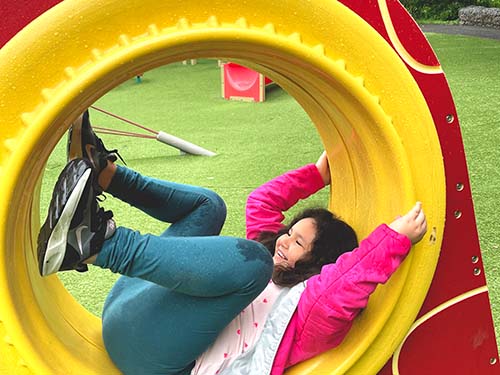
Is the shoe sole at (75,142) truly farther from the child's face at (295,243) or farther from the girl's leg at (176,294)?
the child's face at (295,243)

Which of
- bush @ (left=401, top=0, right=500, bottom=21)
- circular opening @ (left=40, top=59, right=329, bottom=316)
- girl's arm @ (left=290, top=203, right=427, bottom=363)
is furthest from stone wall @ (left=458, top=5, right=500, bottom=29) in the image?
girl's arm @ (left=290, top=203, right=427, bottom=363)

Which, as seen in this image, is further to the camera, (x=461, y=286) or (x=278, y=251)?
(x=278, y=251)

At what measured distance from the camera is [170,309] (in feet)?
4.28

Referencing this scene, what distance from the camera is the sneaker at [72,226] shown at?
118 cm

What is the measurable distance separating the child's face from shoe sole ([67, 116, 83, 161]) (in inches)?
19.6

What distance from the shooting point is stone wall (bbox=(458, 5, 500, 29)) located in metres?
9.27

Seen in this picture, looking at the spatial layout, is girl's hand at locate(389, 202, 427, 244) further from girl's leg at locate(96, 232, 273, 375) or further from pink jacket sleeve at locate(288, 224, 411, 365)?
girl's leg at locate(96, 232, 273, 375)

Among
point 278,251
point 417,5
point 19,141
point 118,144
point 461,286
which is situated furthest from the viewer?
point 417,5

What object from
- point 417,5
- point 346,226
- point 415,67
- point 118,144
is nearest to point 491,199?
point 346,226

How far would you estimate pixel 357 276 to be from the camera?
3.92 ft

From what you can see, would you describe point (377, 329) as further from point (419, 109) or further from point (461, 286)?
point (419, 109)

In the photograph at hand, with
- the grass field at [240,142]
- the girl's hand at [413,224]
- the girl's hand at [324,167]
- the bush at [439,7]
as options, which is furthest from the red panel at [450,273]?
the bush at [439,7]

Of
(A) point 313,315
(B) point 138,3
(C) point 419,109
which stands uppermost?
(B) point 138,3

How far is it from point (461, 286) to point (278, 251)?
0.40 m
